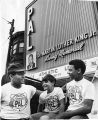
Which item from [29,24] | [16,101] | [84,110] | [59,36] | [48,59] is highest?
[29,24]

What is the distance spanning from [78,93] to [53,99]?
11.1 inches

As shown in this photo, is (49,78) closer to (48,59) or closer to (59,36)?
(48,59)

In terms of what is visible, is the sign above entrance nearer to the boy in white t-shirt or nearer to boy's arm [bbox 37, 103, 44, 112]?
the boy in white t-shirt

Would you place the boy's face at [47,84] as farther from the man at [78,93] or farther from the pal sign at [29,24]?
the pal sign at [29,24]

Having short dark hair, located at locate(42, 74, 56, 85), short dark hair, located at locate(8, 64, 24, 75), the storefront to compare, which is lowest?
short dark hair, located at locate(42, 74, 56, 85)

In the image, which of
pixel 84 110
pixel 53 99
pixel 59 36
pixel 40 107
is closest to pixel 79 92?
pixel 84 110

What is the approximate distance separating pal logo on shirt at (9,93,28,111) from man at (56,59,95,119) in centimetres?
43

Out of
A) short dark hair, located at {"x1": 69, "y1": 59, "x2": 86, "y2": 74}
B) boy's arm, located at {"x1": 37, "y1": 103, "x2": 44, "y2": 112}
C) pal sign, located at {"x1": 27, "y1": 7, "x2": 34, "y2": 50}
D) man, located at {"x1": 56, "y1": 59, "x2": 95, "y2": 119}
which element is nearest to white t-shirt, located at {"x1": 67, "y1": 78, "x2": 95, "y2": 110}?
man, located at {"x1": 56, "y1": 59, "x2": 95, "y2": 119}

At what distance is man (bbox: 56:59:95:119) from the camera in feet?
7.47

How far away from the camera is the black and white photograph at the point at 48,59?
2.36m

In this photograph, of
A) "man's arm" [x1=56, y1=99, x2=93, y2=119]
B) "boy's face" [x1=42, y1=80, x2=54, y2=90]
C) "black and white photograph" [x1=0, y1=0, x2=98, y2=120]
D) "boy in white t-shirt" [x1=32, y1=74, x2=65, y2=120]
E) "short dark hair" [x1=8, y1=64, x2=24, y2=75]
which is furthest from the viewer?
"short dark hair" [x1=8, y1=64, x2=24, y2=75]

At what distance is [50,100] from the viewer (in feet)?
8.32

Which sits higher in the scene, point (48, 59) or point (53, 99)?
point (48, 59)

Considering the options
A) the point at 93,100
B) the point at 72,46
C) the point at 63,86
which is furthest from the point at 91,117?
the point at 72,46
